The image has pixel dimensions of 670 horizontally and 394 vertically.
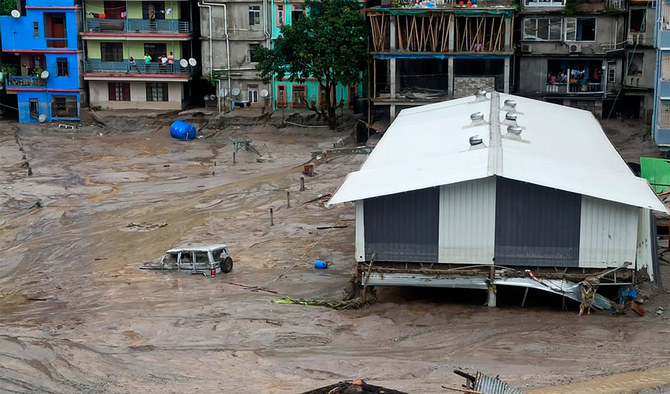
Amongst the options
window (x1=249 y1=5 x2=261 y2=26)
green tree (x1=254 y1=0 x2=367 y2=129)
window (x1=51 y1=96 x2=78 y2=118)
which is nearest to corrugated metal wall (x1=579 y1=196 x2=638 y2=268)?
green tree (x1=254 y1=0 x2=367 y2=129)

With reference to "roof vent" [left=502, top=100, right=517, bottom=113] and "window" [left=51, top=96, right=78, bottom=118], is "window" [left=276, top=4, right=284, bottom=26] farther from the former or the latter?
"roof vent" [left=502, top=100, right=517, bottom=113]

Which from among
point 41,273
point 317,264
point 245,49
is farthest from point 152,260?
point 245,49

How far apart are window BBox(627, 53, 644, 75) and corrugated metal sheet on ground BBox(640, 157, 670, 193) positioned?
16.7 m

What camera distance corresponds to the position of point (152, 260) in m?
38.8

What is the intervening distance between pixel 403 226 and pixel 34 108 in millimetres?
41819

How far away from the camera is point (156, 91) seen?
6825 centimetres

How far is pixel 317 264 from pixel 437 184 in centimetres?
702

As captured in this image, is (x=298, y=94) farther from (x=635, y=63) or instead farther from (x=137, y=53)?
(x=635, y=63)

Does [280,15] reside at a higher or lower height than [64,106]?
higher

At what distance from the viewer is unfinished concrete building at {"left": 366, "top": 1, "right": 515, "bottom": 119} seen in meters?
58.1

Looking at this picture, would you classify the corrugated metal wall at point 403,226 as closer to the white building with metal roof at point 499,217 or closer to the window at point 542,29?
the white building with metal roof at point 499,217

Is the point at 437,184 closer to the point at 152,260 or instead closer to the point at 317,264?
the point at 317,264

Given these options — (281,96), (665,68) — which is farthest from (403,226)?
(281,96)

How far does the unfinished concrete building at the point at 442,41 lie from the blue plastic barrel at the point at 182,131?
416 inches
